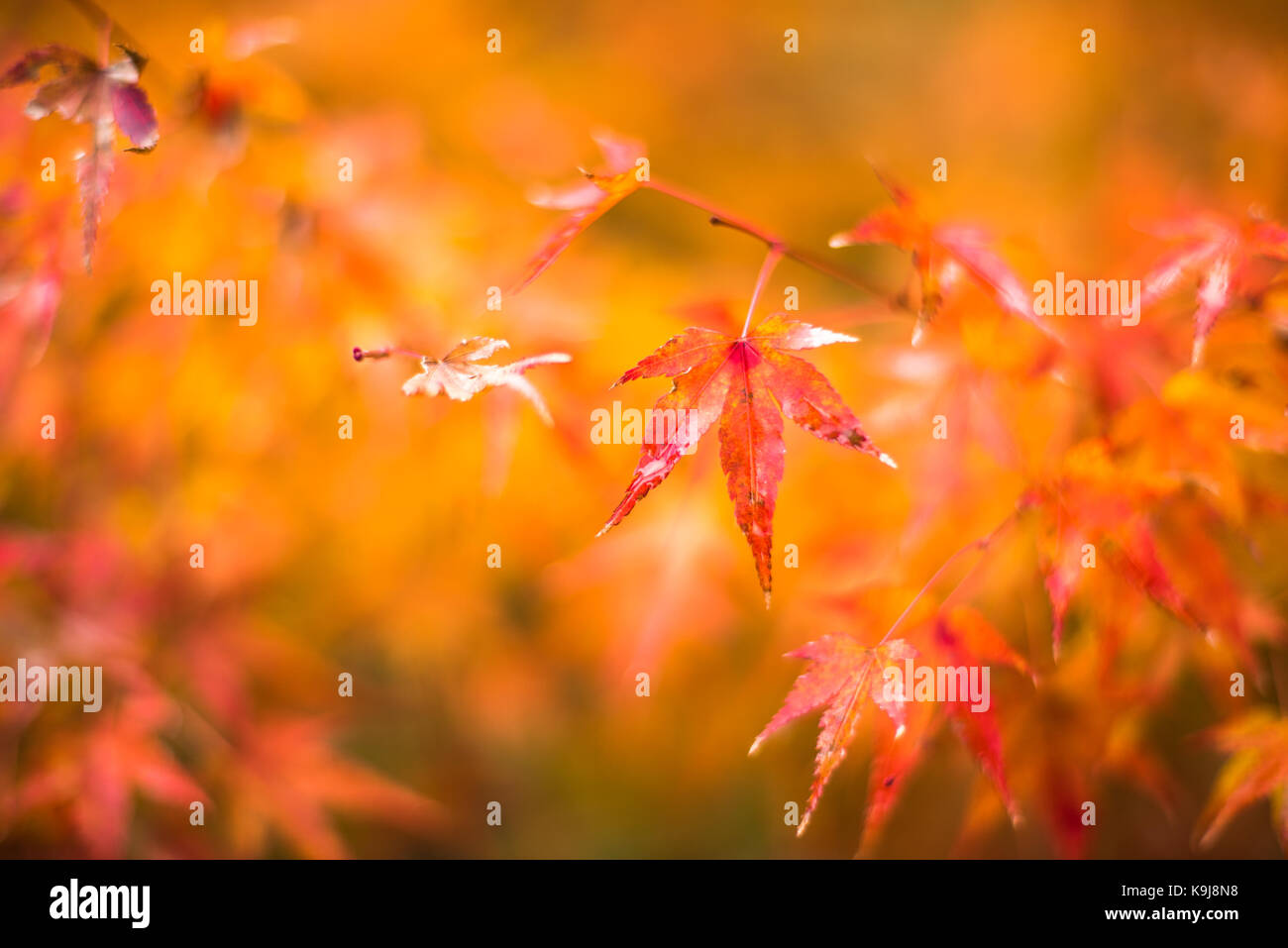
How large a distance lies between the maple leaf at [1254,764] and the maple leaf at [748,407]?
2.08 feet

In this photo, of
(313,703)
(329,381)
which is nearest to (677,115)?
(329,381)

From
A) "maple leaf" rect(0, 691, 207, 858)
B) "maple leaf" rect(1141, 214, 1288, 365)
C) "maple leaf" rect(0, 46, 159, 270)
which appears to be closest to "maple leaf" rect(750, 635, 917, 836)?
"maple leaf" rect(1141, 214, 1288, 365)

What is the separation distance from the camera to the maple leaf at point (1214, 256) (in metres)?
0.83

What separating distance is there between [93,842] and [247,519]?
23.2 inches

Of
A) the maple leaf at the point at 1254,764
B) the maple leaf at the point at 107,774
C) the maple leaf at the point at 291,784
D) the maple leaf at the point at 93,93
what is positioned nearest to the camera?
the maple leaf at the point at 93,93

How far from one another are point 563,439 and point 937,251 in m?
0.59

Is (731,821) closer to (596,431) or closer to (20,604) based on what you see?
(596,431)

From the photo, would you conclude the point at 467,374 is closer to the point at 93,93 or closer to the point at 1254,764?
the point at 93,93

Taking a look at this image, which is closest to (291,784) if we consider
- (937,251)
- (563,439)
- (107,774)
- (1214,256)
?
(107,774)

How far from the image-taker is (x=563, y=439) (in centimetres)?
124

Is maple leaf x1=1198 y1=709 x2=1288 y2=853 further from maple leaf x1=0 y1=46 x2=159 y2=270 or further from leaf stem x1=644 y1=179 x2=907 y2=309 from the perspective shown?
maple leaf x1=0 y1=46 x2=159 y2=270

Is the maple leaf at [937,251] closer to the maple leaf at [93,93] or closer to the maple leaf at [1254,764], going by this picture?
the maple leaf at [1254,764]

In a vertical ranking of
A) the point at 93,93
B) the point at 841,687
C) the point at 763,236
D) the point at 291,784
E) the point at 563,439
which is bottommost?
the point at 291,784

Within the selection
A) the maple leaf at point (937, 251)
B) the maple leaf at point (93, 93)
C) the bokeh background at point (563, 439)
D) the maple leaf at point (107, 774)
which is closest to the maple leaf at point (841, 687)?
the bokeh background at point (563, 439)
